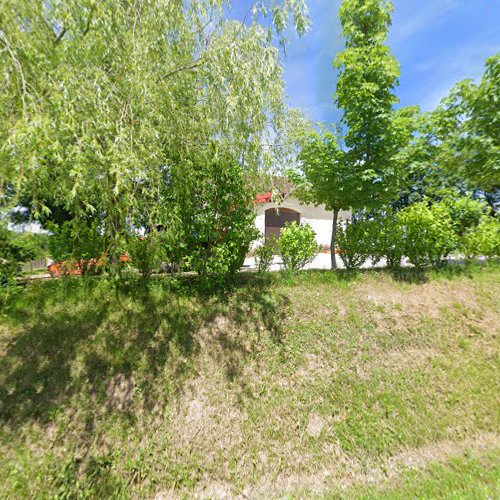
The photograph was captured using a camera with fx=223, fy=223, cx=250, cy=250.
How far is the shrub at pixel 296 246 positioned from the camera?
580 centimetres

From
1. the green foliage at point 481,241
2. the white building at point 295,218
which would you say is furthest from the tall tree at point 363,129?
the white building at point 295,218

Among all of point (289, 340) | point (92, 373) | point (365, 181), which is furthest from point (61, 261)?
point (365, 181)

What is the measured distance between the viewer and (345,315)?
15.5ft

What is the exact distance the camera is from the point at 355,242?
243 inches

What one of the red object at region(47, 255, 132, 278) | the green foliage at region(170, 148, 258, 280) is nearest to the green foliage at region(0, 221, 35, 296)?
the red object at region(47, 255, 132, 278)

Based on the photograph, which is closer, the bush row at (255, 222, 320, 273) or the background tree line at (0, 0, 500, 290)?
the background tree line at (0, 0, 500, 290)

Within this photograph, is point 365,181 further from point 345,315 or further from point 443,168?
point 443,168

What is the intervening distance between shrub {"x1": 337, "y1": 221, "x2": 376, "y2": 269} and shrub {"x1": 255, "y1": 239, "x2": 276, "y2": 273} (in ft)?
6.94

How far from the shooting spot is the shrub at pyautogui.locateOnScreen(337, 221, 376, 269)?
6129 millimetres

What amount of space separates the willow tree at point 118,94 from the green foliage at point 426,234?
4.75 metres

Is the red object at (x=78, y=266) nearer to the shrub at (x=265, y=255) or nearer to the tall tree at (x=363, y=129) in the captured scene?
the shrub at (x=265, y=255)

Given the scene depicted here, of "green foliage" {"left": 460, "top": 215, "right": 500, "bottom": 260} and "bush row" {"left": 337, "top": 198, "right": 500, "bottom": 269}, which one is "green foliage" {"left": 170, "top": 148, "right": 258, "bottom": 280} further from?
"green foliage" {"left": 460, "top": 215, "right": 500, "bottom": 260}

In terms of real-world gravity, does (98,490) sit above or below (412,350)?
below

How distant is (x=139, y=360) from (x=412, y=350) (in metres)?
4.90
